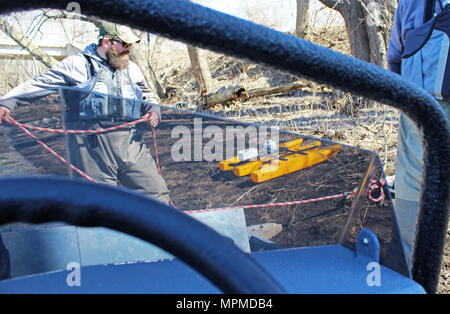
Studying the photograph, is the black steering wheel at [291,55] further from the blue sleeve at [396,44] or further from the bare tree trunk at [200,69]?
the bare tree trunk at [200,69]

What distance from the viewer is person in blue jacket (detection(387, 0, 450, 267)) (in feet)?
6.81

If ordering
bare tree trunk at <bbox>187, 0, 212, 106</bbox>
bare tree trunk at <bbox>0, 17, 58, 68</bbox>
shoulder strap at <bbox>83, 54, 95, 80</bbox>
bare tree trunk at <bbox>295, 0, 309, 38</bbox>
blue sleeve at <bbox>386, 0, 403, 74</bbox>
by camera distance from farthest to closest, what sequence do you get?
bare tree trunk at <bbox>295, 0, 309, 38</bbox> < bare tree trunk at <bbox>187, 0, 212, 106</bbox> < bare tree trunk at <bbox>0, 17, 58, 68</bbox> < shoulder strap at <bbox>83, 54, 95, 80</bbox> < blue sleeve at <bbox>386, 0, 403, 74</bbox>

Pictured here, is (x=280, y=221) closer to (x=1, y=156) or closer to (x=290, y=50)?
(x=290, y=50)

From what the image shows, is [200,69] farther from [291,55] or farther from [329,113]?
[291,55]

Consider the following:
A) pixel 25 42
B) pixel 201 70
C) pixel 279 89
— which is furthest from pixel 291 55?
pixel 25 42

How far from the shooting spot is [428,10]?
84.4 inches

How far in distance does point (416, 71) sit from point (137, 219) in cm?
232

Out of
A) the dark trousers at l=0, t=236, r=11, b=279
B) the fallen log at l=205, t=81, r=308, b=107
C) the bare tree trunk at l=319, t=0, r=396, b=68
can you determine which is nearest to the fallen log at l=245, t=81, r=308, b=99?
the fallen log at l=205, t=81, r=308, b=107

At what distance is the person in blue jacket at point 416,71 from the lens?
6.81 feet

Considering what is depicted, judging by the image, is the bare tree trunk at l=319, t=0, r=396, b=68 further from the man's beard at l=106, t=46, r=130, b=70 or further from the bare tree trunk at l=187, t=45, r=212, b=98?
the man's beard at l=106, t=46, r=130, b=70

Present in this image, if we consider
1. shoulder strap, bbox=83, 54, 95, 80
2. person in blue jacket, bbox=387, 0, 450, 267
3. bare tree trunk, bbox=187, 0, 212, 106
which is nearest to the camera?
person in blue jacket, bbox=387, 0, 450, 267

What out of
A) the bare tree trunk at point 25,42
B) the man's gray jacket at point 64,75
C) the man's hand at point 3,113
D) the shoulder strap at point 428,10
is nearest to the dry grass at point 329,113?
the shoulder strap at point 428,10

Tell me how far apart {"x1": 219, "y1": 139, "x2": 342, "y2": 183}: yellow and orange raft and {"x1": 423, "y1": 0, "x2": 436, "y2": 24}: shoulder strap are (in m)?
1.69

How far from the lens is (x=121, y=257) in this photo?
993 millimetres
